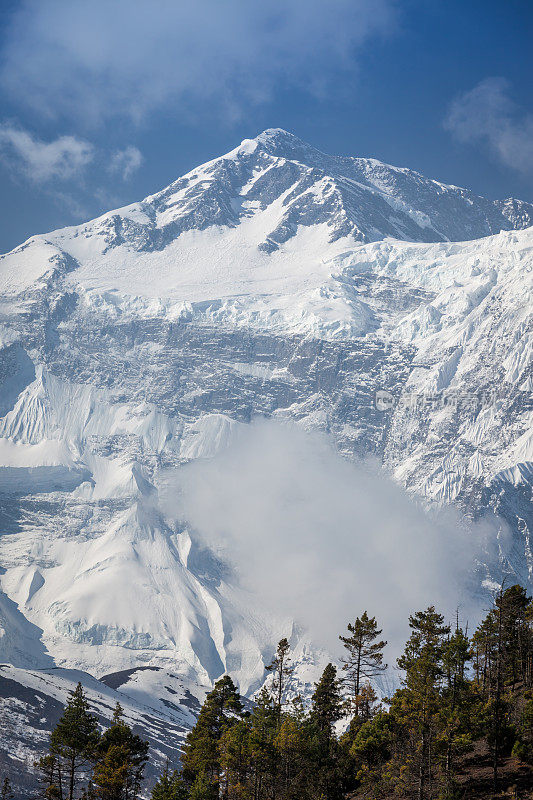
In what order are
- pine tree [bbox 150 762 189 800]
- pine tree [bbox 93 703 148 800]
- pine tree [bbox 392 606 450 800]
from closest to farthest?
1. pine tree [bbox 392 606 450 800]
2. pine tree [bbox 93 703 148 800]
3. pine tree [bbox 150 762 189 800]

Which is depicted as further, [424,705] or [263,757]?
[263,757]

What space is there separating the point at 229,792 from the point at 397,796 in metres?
18.0

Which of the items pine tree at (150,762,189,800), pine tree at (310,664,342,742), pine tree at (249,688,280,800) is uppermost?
pine tree at (310,664,342,742)

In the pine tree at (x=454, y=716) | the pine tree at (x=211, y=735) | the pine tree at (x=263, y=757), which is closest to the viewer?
the pine tree at (x=454, y=716)

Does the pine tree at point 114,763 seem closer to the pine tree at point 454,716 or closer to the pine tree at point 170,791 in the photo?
the pine tree at point 170,791

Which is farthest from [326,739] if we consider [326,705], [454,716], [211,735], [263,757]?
[454,716]

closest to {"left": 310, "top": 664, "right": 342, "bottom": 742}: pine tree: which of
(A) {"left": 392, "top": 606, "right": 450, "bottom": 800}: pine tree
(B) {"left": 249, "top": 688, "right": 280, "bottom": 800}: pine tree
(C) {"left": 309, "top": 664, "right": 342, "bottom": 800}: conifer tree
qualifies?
(C) {"left": 309, "top": 664, "right": 342, "bottom": 800}: conifer tree

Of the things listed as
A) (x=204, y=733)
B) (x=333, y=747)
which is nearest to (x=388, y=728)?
(x=333, y=747)

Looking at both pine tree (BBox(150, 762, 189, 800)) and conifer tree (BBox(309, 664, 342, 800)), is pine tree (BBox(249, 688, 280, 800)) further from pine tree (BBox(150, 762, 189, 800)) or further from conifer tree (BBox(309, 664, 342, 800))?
pine tree (BBox(150, 762, 189, 800))

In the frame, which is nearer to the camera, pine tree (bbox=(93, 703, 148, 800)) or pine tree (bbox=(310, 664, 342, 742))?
pine tree (bbox=(93, 703, 148, 800))

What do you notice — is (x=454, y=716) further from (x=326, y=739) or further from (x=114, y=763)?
(x=114, y=763)

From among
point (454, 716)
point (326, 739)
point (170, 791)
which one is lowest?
point (170, 791)

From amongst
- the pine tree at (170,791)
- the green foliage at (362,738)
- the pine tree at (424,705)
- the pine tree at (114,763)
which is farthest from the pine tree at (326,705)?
the pine tree at (424,705)

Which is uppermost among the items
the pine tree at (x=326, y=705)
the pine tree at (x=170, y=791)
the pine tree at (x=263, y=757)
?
the pine tree at (x=326, y=705)
